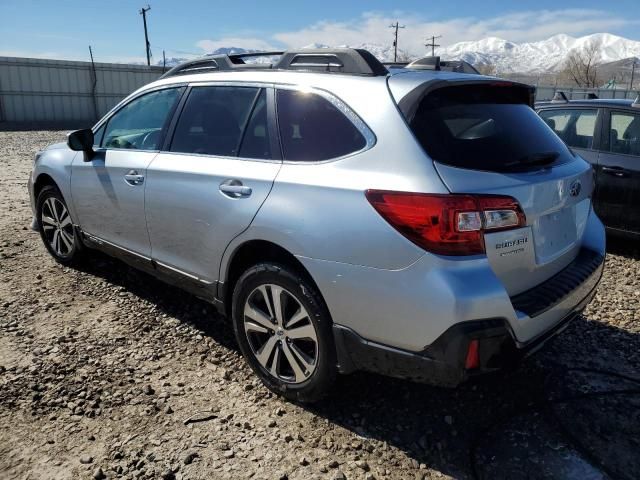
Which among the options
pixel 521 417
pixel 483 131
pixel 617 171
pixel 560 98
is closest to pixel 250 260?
pixel 483 131

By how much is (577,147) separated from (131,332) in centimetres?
475

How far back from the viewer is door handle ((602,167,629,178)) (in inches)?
203

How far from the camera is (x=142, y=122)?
12.8 ft

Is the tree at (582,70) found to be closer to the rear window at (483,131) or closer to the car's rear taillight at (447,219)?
the rear window at (483,131)

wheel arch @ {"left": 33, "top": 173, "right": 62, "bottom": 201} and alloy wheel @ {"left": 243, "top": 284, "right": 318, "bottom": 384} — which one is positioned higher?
wheel arch @ {"left": 33, "top": 173, "right": 62, "bottom": 201}

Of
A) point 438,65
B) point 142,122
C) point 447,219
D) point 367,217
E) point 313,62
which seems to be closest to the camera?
point 447,219

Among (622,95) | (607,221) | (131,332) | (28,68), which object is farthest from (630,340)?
(622,95)

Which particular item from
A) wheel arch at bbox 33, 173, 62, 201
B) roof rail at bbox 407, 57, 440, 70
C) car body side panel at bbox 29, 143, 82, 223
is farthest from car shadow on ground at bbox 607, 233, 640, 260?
wheel arch at bbox 33, 173, 62, 201

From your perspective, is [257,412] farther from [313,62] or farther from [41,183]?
[41,183]

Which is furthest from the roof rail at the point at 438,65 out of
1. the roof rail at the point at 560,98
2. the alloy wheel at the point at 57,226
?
the roof rail at the point at 560,98

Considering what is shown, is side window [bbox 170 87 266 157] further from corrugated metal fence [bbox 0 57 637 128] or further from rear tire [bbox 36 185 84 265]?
corrugated metal fence [bbox 0 57 637 128]

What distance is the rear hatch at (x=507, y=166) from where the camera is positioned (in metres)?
2.23

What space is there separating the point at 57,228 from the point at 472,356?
404 cm

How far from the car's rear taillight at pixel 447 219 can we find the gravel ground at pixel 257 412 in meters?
1.07
